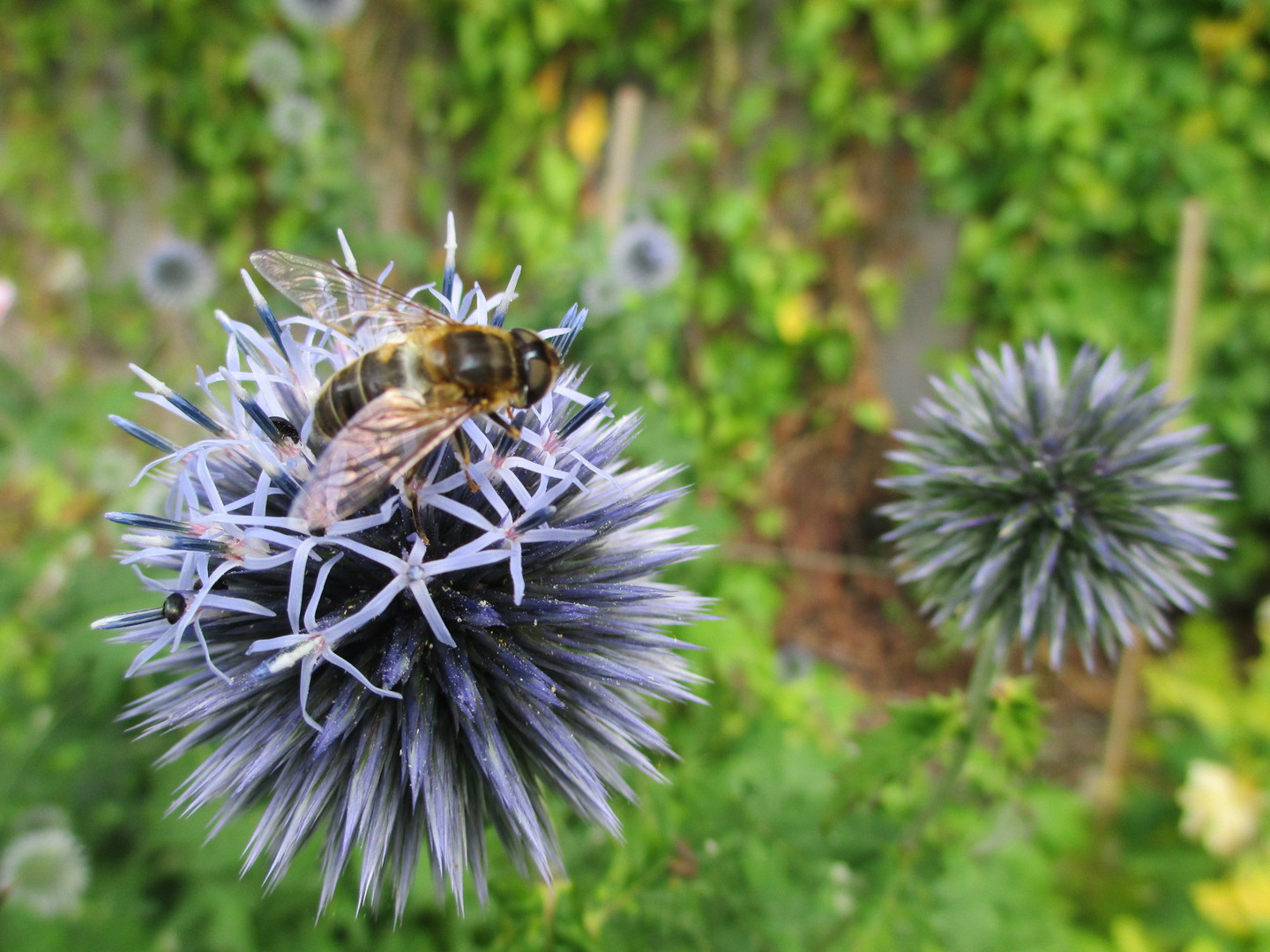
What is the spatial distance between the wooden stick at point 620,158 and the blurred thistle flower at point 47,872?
94.2 inches

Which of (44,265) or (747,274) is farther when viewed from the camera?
(44,265)

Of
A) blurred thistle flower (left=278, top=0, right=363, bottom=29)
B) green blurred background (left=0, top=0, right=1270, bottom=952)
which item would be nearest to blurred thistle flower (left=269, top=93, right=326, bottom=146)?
green blurred background (left=0, top=0, right=1270, bottom=952)

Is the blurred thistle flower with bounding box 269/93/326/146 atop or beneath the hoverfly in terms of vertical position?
atop

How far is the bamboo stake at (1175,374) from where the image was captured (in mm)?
2426

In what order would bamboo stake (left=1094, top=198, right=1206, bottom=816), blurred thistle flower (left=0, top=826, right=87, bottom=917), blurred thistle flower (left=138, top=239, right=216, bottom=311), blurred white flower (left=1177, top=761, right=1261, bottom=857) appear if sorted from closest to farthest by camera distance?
blurred thistle flower (left=0, top=826, right=87, bottom=917) → blurred white flower (left=1177, top=761, right=1261, bottom=857) → bamboo stake (left=1094, top=198, right=1206, bottom=816) → blurred thistle flower (left=138, top=239, right=216, bottom=311)

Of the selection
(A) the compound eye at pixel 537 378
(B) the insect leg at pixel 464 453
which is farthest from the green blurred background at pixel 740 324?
(A) the compound eye at pixel 537 378

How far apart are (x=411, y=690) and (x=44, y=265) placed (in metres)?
4.42

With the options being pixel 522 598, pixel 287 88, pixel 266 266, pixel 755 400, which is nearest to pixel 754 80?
pixel 755 400

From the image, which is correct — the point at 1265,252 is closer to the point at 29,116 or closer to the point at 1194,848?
the point at 1194,848

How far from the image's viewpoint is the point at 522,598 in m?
0.99

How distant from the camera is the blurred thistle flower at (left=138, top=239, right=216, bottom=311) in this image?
296cm

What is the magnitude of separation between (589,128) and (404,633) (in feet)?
9.87

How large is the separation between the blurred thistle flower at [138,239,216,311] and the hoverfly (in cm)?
223

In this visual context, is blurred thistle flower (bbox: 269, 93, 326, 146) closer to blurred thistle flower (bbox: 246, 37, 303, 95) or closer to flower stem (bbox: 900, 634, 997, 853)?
blurred thistle flower (bbox: 246, 37, 303, 95)
